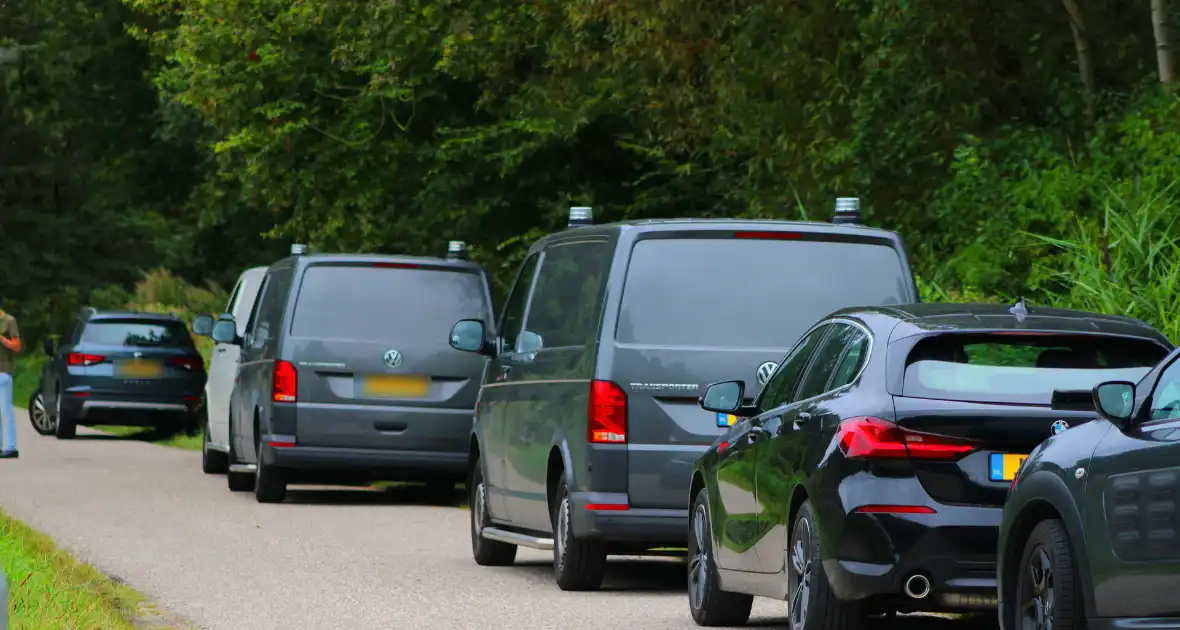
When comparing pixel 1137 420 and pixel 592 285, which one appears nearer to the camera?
pixel 1137 420

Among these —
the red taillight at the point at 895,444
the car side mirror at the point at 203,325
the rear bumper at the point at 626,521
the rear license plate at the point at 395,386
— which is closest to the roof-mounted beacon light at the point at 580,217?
the rear bumper at the point at 626,521

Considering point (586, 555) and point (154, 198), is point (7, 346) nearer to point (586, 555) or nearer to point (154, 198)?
point (586, 555)

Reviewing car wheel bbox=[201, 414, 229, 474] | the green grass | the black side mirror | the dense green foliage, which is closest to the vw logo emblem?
the black side mirror

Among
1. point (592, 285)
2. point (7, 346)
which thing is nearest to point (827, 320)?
point (592, 285)

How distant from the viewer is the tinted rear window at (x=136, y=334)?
29.8m

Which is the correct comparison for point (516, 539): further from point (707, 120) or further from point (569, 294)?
point (707, 120)

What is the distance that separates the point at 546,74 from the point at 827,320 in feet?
67.6

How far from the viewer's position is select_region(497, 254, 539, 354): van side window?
13867mm

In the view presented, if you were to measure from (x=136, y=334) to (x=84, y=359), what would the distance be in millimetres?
709

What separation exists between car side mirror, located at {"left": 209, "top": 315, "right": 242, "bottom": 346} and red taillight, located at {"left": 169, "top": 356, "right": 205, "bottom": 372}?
342 inches

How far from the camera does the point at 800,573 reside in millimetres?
9320

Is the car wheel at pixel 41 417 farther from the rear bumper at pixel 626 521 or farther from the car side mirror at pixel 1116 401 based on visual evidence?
the car side mirror at pixel 1116 401

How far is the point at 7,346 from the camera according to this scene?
2323 cm

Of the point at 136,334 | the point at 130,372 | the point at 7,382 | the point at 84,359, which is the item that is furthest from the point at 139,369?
the point at 7,382
